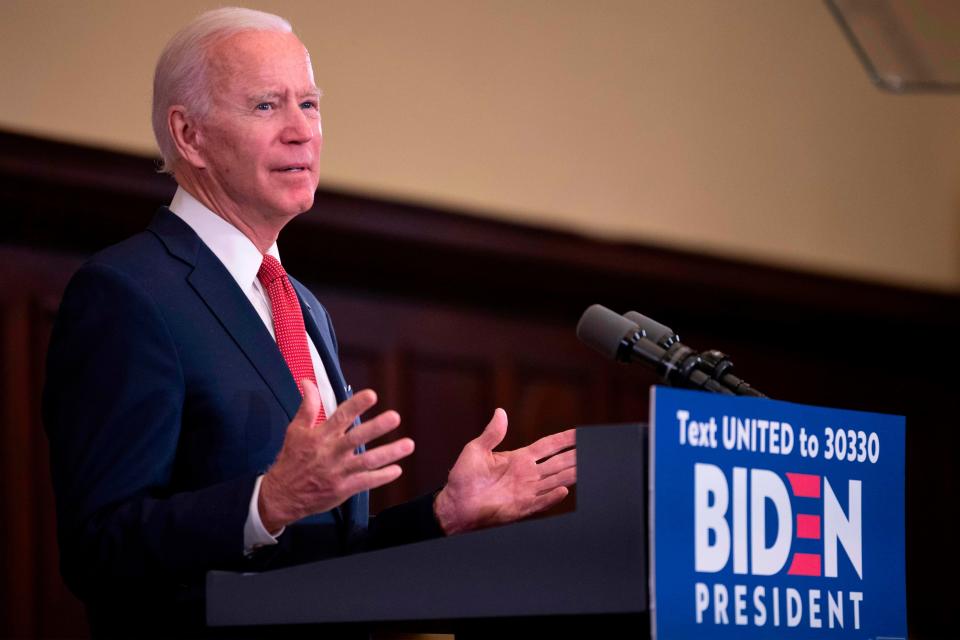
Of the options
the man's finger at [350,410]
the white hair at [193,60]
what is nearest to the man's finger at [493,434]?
the man's finger at [350,410]

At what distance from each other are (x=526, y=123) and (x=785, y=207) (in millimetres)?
1248

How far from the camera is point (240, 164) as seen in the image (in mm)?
1985

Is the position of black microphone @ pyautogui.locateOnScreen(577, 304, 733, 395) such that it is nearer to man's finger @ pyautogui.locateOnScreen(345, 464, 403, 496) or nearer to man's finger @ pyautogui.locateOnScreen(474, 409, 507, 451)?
man's finger @ pyautogui.locateOnScreen(474, 409, 507, 451)

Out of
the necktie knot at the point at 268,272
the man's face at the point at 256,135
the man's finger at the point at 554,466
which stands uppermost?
the man's face at the point at 256,135

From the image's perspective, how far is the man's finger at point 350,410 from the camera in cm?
142

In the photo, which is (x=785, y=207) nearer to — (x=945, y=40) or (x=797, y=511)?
(x=945, y=40)

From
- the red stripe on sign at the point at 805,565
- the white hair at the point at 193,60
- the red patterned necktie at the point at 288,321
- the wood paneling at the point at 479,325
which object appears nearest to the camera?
the red stripe on sign at the point at 805,565

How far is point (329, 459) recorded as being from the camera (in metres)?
1.47

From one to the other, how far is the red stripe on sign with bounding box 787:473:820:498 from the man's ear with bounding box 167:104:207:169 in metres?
0.95

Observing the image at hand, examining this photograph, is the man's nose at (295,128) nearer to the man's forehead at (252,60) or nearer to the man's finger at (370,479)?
the man's forehead at (252,60)

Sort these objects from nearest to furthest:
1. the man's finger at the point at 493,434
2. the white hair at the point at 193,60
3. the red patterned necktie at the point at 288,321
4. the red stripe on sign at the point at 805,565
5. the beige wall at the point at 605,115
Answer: the red stripe on sign at the point at 805,565, the man's finger at the point at 493,434, the red patterned necktie at the point at 288,321, the white hair at the point at 193,60, the beige wall at the point at 605,115

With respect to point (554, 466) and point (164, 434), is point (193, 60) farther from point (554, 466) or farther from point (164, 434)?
point (554, 466)

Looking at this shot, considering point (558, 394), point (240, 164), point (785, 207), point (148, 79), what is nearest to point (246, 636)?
point (240, 164)

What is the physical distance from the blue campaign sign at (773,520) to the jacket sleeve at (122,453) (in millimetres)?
479
